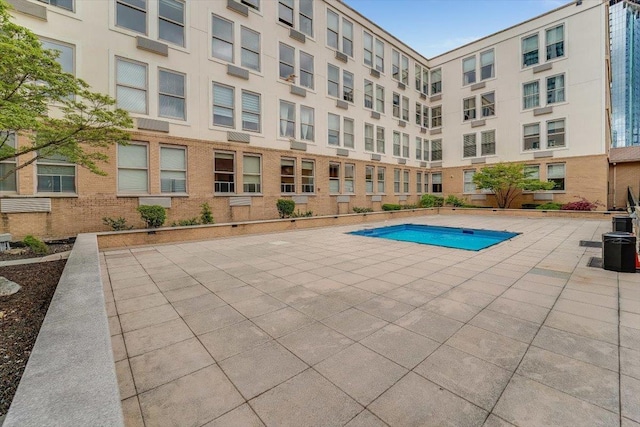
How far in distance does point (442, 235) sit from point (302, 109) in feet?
34.3

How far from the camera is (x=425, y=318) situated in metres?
3.80

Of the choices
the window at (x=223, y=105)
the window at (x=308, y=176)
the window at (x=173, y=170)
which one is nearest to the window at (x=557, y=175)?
the window at (x=308, y=176)

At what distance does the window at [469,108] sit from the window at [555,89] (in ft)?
16.5

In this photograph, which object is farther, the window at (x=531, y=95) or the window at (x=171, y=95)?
the window at (x=531, y=95)

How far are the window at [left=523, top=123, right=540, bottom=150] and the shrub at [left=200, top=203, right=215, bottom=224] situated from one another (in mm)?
22774

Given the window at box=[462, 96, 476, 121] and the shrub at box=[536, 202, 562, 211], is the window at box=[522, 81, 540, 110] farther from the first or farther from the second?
the shrub at box=[536, 202, 562, 211]

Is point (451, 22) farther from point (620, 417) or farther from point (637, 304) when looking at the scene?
point (620, 417)

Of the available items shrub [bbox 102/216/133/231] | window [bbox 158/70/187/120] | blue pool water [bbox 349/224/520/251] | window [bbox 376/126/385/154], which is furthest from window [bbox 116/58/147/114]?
window [bbox 376/126/385/154]

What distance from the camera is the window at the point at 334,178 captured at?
18766mm

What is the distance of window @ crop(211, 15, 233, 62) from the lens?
13409 mm

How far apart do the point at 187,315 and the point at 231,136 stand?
11277mm

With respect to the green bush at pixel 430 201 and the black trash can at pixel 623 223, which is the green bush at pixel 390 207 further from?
the black trash can at pixel 623 223

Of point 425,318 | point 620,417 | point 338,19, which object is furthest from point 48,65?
point 338,19

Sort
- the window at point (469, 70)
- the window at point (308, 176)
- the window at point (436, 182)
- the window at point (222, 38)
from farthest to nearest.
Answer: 1. the window at point (436, 182)
2. the window at point (469, 70)
3. the window at point (308, 176)
4. the window at point (222, 38)
